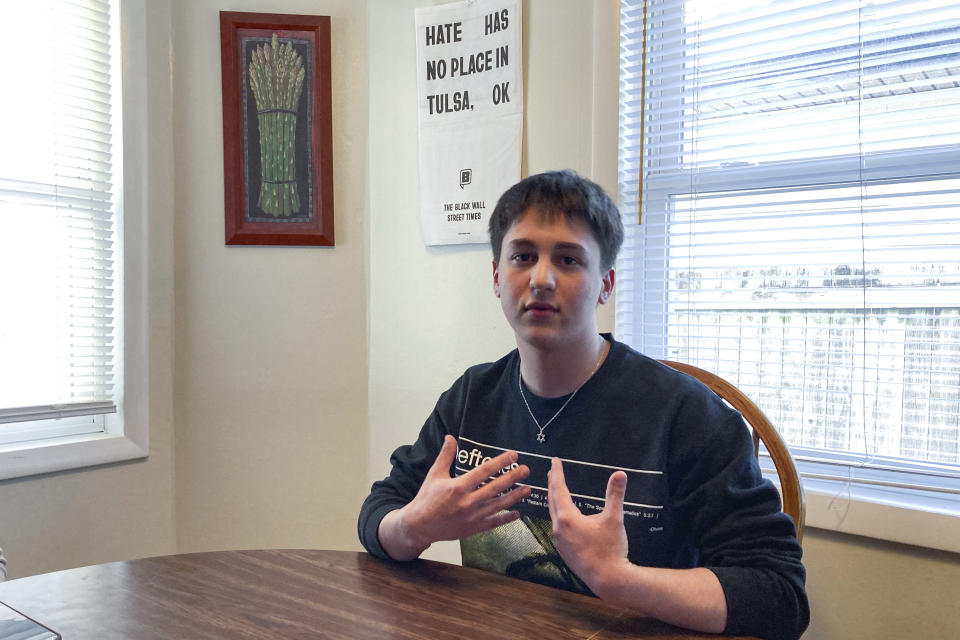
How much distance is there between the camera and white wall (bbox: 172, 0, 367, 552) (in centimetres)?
243

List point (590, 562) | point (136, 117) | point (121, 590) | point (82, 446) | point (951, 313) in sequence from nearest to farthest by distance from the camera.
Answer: point (590, 562)
point (121, 590)
point (951, 313)
point (82, 446)
point (136, 117)

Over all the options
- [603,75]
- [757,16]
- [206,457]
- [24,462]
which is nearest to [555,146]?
[603,75]

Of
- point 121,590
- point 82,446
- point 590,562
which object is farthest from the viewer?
point 82,446

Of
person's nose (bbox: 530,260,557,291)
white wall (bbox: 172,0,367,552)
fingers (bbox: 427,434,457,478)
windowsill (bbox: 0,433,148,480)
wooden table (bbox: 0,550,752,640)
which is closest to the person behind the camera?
wooden table (bbox: 0,550,752,640)

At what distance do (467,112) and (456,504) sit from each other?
59.9 inches

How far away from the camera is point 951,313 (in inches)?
61.6

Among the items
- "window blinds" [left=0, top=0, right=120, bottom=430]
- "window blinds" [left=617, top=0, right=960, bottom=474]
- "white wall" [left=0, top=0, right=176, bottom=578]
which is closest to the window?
"window blinds" [left=617, top=0, right=960, bottom=474]

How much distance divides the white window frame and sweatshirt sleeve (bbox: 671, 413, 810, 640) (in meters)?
1.81

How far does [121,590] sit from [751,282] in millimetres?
1523

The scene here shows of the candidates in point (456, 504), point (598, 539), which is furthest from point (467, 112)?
point (598, 539)

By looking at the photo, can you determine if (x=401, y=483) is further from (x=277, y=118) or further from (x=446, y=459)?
(x=277, y=118)

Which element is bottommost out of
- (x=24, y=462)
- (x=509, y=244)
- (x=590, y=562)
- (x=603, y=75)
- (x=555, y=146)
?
(x=24, y=462)

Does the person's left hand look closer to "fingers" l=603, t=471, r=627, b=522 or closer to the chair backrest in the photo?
"fingers" l=603, t=471, r=627, b=522

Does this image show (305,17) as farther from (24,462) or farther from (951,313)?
(951,313)
